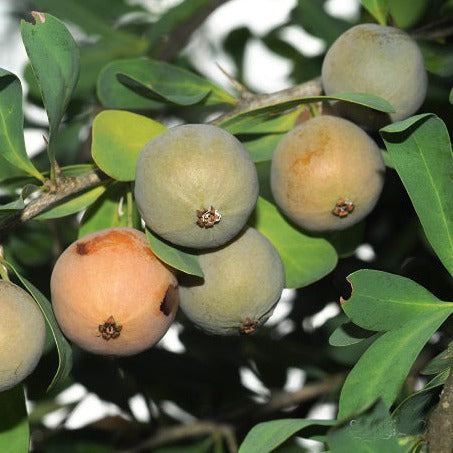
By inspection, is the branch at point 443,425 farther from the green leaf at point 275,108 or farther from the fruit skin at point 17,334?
the fruit skin at point 17,334

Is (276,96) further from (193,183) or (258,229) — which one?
(193,183)

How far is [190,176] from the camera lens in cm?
152

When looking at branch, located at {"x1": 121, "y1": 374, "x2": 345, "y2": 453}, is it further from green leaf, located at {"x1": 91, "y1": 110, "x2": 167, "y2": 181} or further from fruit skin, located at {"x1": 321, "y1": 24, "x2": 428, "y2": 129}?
green leaf, located at {"x1": 91, "y1": 110, "x2": 167, "y2": 181}

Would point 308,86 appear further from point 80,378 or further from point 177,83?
point 80,378

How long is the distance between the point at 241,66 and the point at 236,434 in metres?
1.42

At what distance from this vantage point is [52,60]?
1.59 metres

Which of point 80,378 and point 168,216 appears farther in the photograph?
point 80,378

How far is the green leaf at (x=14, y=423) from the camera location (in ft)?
5.74

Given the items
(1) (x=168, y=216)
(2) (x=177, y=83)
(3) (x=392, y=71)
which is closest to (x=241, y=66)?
(2) (x=177, y=83)

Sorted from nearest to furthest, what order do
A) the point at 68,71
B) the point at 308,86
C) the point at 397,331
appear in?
1. the point at 397,331
2. the point at 68,71
3. the point at 308,86

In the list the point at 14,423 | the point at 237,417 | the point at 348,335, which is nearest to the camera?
the point at 348,335

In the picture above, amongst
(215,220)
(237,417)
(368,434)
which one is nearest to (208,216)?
(215,220)

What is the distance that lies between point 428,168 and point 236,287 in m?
0.41

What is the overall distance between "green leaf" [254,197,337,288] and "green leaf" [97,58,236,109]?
0.29m
